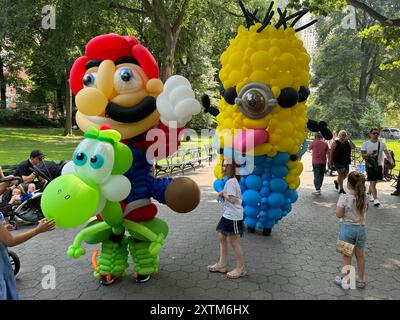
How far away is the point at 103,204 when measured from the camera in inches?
144

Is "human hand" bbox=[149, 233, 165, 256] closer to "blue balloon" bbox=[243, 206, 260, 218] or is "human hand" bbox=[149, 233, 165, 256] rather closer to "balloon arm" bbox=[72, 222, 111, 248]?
"balloon arm" bbox=[72, 222, 111, 248]

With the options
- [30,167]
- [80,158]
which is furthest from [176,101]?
[30,167]

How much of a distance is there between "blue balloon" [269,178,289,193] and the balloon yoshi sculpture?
207 cm

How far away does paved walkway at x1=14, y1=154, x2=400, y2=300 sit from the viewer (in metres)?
4.02

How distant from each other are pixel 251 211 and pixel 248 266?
1207 millimetres

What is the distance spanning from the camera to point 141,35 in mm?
19219

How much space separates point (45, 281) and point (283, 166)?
366cm

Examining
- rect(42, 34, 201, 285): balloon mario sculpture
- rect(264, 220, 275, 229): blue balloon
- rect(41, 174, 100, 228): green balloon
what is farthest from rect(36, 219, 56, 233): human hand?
rect(264, 220, 275, 229): blue balloon

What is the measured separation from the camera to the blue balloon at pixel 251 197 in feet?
18.4

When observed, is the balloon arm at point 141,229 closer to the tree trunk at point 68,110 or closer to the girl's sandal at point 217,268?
the girl's sandal at point 217,268

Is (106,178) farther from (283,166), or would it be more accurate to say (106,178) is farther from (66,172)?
(283,166)
